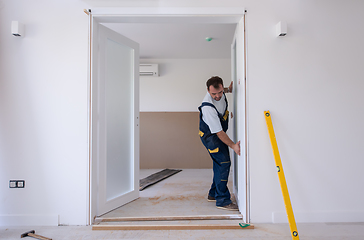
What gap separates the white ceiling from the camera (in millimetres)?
3350

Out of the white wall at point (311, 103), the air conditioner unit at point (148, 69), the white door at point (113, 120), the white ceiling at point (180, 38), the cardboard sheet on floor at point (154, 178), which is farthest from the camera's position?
the air conditioner unit at point (148, 69)

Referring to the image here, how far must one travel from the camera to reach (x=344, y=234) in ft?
6.23

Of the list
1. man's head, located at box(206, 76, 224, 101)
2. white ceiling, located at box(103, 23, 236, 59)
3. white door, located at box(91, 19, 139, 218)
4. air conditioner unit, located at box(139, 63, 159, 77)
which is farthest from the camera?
air conditioner unit, located at box(139, 63, 159, 77)

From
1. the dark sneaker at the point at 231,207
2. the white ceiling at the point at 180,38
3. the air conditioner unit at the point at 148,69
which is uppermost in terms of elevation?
the white ceiling at the point at 180,38

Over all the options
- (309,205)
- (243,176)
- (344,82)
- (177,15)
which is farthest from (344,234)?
(177,15)

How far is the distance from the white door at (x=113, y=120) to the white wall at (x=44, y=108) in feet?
0.38

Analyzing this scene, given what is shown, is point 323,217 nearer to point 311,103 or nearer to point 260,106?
point 311,103

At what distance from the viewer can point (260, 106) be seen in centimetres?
213

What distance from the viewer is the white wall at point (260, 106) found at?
212 cm

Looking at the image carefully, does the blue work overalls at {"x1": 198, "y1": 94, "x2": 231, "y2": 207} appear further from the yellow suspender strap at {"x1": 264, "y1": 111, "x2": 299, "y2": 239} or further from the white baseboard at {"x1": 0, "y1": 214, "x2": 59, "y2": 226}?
the white baseboard at {"x1": 0, "y1": 214, "x2": 59, "y2": 226}

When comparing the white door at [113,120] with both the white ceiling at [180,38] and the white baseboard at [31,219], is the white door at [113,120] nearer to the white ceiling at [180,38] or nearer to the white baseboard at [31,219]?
the white baseboard at [31,219]

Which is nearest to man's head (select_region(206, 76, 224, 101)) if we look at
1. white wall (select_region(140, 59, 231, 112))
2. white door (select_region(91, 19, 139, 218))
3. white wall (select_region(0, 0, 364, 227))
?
white wall (select_region(0, 0, 364, 227))

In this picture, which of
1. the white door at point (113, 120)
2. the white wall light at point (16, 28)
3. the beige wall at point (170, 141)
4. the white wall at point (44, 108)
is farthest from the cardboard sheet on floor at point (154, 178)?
the white wall light at point (16, 28)

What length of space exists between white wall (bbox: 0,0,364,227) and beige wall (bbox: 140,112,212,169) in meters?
2.92
